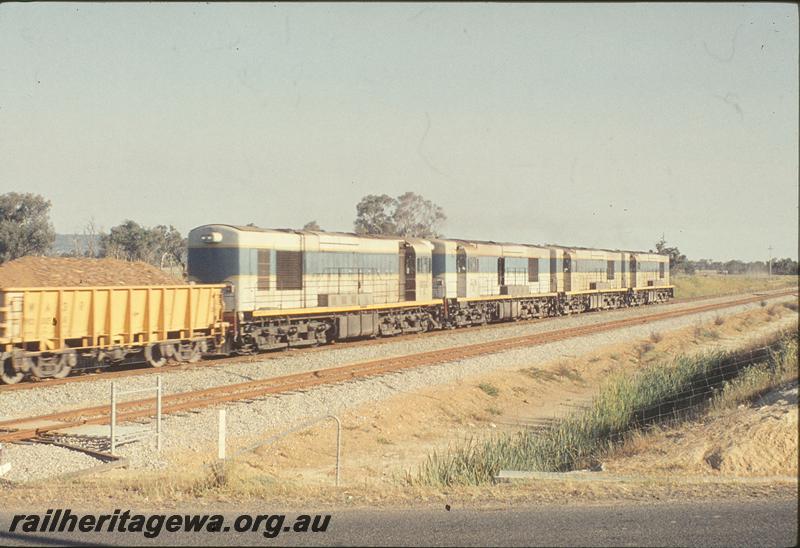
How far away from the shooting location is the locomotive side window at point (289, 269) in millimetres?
26578

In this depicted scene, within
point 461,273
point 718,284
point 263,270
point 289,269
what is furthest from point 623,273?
point 718,284

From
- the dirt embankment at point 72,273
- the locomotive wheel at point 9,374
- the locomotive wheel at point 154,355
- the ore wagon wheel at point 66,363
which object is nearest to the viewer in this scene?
the locomotive wheel at point 9,374

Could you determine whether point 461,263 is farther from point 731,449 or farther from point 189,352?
point 731,449

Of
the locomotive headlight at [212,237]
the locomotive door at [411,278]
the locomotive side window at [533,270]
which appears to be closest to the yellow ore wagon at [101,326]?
the locomotive headlight at [212,237]

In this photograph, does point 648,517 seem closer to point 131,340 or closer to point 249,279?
point 131,340

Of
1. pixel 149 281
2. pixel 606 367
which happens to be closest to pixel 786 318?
pixel 606 367

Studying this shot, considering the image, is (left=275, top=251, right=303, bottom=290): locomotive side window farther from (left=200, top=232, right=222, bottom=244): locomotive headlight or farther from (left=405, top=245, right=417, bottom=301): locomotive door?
(left=405, top=245, right=417, bottom=301): locomotive door

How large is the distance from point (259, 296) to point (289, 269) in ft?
5.49

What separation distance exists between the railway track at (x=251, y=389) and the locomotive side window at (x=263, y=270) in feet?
14.1

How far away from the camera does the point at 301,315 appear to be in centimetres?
2766

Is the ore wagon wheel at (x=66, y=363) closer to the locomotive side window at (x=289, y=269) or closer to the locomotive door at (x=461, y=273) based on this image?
the locomotive side window at (x=289, y=269)

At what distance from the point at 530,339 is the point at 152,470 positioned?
74.9ft

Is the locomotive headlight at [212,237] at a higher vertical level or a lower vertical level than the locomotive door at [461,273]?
higher

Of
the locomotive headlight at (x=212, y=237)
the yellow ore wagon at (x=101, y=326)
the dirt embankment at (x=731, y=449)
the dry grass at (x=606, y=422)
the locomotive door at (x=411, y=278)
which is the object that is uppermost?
the locomotive headlight at (x=212, y=237)
